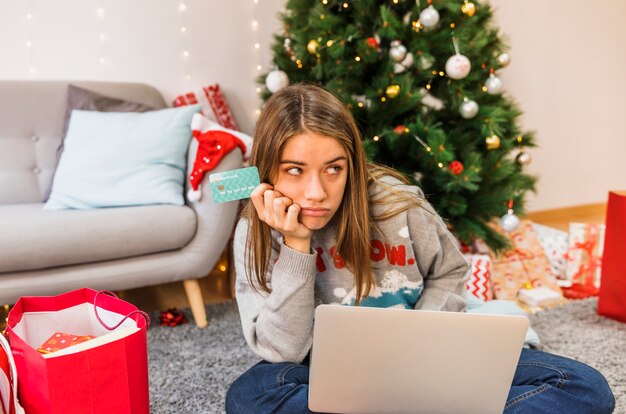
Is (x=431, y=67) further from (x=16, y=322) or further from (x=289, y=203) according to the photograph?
(x=16, y=322)

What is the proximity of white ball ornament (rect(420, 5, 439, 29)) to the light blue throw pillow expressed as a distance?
0.80 metres

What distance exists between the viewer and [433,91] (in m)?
1.84

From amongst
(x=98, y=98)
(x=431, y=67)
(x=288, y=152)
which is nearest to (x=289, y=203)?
(x=288, y=152)

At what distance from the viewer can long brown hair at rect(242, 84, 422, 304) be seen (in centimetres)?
92

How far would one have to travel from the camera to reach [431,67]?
1780mm

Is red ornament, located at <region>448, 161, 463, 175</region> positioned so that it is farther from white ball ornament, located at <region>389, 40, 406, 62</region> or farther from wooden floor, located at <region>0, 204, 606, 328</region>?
wooden floor, located at <region>0, 204, 606, 328</region>

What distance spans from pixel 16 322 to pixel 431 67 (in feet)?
4.62

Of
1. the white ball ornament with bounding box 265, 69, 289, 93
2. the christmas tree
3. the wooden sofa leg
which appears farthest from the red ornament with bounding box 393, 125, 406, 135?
the wooden sofa leg

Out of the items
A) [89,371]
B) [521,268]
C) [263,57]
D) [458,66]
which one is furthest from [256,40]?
[89,371]

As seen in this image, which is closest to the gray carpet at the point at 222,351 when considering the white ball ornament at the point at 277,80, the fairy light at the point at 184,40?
the white ball ornament at the point at 277,80

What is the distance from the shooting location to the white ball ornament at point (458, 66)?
5.42 feet

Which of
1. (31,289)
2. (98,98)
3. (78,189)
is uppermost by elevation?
(98,98)

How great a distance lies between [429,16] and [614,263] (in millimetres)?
923

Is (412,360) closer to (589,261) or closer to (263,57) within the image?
(589,261)
